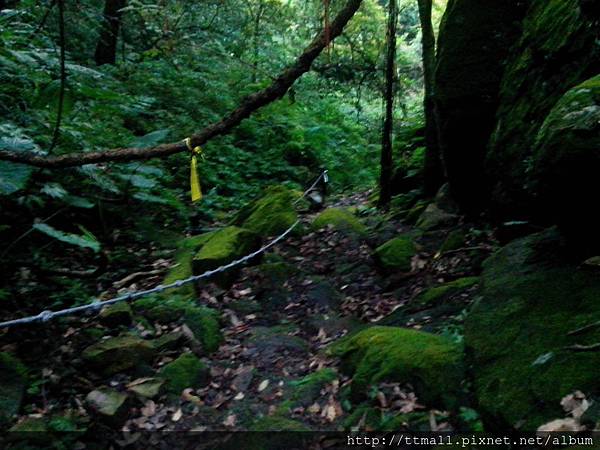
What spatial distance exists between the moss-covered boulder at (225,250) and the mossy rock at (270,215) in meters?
0.61

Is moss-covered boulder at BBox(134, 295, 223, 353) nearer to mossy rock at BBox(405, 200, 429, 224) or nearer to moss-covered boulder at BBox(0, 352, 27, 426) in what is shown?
moss-covered boulder at BBox(0, 352, 27, 426)

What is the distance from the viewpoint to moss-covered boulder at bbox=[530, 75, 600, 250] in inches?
135

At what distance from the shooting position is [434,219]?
25.5 ft

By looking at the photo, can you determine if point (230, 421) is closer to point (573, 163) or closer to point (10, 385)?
point (10, 385)

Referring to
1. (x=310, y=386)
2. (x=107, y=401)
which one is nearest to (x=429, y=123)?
(x=310, y=386)

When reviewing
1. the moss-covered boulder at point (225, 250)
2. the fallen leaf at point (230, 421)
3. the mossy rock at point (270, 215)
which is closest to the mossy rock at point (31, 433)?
the fallen leaf at point (230, 421)

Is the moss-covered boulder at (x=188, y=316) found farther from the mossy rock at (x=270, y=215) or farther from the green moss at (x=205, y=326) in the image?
the mossy rock at (x=270, y=215)

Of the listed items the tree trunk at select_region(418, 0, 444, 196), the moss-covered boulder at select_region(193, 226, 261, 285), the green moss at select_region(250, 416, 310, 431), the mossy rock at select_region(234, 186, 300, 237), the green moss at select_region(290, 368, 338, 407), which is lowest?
the green moss at select_region(250, 416, 310, 431)

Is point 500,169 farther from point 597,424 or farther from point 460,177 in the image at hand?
point 597,424

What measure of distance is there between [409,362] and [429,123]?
19.2 feet

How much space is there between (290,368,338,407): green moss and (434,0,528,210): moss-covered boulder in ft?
12.3

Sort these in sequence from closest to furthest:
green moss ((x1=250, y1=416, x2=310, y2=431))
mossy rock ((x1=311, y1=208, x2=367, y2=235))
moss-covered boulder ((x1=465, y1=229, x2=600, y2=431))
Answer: moss-covered boulder ((x1=465, y1=229, x2=600, y2=431)), green moss ((x1=250, y1=416, x2=310, y2=431)), mossy rock ((x1=311, y1=208, x2=367, y2=235))

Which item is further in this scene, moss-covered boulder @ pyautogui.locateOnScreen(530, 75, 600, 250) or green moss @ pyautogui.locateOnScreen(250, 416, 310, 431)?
green moss @ pyautogui.locateOnScreen(250, 416, 310, 431)

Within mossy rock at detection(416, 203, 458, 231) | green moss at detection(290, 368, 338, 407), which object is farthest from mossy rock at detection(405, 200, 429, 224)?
green moss at detection(290, 368, 338, 407)
